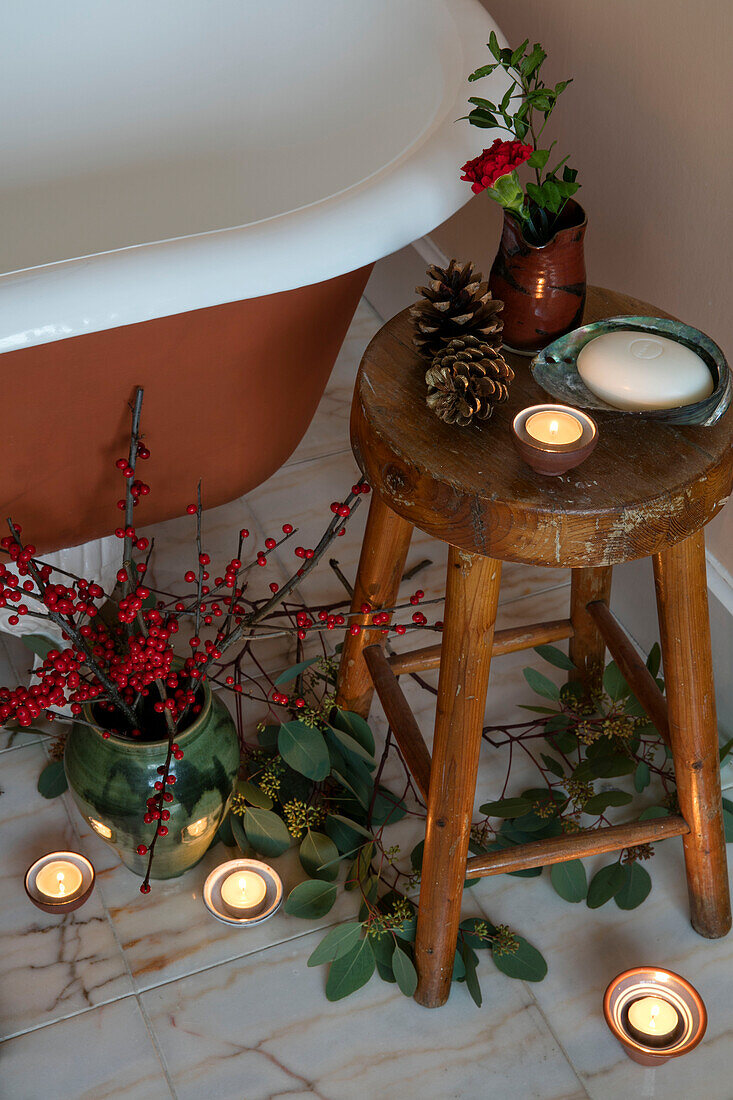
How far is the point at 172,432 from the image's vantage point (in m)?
1.16

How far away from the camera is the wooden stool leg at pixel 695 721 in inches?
36.4

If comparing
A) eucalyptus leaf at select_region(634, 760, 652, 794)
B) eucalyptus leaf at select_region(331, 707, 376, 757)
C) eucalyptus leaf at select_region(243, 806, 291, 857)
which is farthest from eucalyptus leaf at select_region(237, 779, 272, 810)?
eucalyptus leaf at select_region(634, 760, 652, 794)

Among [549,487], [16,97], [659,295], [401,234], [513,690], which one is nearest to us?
[549,487]

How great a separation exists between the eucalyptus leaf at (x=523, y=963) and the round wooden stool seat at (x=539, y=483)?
51 centimetres

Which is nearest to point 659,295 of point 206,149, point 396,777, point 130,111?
point 396,777

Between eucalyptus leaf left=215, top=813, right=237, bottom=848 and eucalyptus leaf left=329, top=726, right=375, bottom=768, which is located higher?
eucalyptus leaf left=329, top=726, right=375, bottom=768

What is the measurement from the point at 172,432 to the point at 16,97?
0.78 m

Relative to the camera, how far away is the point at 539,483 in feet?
2.67

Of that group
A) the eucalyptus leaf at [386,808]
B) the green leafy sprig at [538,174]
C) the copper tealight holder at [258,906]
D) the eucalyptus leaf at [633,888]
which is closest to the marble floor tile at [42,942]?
the copper tealight holder at [258,906]

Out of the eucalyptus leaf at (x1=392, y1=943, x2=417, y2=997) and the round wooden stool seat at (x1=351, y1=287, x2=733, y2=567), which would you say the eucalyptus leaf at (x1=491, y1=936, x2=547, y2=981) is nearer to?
the eucalyptus leaf at (x1=392, y1=943, x2=417, y2=997)

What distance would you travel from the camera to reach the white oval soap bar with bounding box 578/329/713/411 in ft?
2.82

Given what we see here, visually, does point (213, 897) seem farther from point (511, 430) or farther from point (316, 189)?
point (316, 189)

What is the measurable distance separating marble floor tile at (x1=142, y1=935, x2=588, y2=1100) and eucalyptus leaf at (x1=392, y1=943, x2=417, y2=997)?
0.15 ft

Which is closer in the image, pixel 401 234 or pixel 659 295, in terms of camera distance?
pixel 401 234
